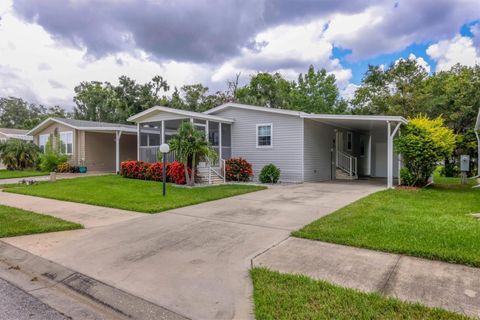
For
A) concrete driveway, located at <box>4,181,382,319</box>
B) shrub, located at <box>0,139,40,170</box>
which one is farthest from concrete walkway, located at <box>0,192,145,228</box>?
shrub, located at <box>0,139,40,170</box>

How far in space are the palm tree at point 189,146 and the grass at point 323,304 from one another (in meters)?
8.61

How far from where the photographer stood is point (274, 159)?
46.0 ft

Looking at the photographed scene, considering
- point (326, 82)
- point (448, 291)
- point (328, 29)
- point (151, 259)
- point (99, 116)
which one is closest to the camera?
point (448, 291)

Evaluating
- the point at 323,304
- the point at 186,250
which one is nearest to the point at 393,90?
the point at 186,250

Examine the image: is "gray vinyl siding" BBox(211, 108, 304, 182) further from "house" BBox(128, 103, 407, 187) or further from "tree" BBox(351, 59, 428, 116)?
"tree" BBox(351, 59, 428, 116)

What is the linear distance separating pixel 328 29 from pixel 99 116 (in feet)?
99.1

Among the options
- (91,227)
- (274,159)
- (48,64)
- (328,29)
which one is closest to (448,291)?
(91,227)

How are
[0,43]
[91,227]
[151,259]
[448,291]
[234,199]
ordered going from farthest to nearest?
1. [0,43]
2. [234,199]
3. [91,227]
4. [151,259]
5. [448,291]

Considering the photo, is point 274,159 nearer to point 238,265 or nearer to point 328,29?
point 328,29

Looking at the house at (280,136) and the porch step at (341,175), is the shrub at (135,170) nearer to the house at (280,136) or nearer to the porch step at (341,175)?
the house at (280,136)

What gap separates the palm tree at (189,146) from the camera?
11430 millimetres

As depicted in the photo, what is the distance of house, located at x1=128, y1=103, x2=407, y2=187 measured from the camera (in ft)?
43.4

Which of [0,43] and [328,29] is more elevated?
[328,29]

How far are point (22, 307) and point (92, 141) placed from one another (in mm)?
18361
